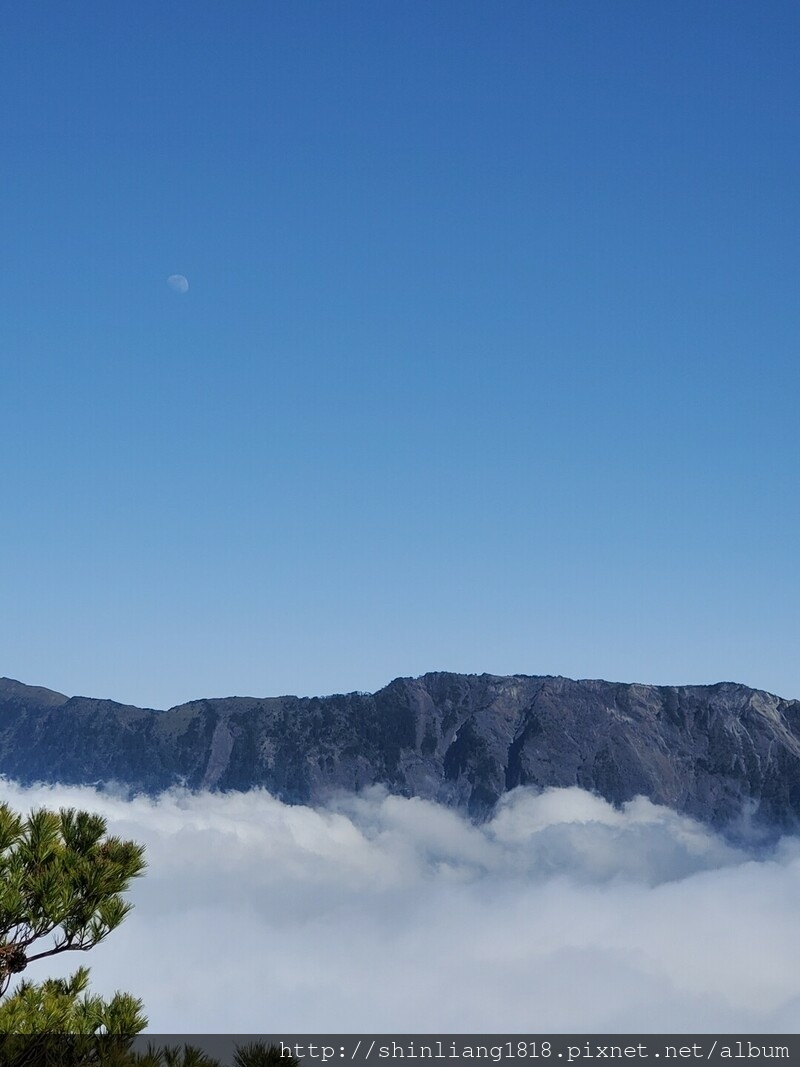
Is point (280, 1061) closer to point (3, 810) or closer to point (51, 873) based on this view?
point (51, 873)

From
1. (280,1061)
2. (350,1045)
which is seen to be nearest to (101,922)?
(280,1061)

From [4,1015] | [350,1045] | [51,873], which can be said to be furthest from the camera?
[350,1045]

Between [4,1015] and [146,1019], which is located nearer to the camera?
[4,1015]

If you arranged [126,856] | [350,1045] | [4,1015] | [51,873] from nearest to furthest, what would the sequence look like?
[4,1015] → [51,873] → [126,856] → [350,1045]

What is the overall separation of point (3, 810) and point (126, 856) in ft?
8.43

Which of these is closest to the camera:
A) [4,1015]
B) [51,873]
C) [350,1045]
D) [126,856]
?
A: [4,1015]

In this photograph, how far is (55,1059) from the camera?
53.5 feet

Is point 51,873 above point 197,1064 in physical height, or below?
above

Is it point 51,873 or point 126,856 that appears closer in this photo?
point 51,873

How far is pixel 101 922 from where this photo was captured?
1783 centimetres

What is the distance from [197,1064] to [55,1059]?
7.87 feet

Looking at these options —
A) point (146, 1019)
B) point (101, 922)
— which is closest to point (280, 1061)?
point (146, 1019)

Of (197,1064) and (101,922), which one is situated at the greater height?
(101,922)

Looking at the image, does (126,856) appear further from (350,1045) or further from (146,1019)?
(350,1045)
